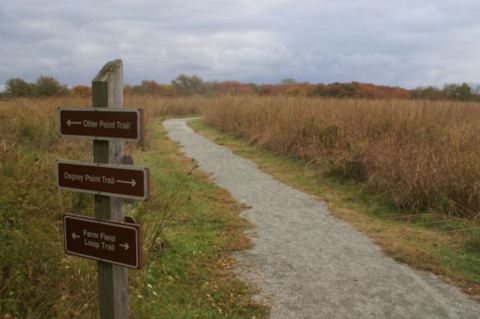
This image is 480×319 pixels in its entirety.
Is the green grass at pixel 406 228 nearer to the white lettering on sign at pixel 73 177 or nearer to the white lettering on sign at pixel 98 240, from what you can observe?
the white lettering on sign at pixel 98 240

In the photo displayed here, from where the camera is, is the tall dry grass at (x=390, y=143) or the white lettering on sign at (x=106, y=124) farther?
the tall dry grass at (x=390, y=143)

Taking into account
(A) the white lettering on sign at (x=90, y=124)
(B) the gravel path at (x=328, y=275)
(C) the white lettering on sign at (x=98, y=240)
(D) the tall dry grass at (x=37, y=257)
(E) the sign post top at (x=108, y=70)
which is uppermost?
(E) the sign post top at (x=108, y=70)

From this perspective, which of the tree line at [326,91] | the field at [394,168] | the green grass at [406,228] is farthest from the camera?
the tree line at [326,91]

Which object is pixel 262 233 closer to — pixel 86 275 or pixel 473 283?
pixel 473 283

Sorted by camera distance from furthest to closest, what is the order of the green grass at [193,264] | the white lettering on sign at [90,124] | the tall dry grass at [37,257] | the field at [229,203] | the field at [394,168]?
the field at [394,168]
the green grass at [193,264]
the field at [229,203]
the tall dry grass at [37,257]
the white lettering on sign at [90,124]

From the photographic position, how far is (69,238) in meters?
2.90

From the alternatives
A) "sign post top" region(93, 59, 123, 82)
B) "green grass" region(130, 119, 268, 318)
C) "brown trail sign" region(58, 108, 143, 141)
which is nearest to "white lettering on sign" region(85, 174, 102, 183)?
"brown trail sign" region(58, 108, 143, 141)

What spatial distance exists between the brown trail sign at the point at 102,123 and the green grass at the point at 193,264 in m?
1.61

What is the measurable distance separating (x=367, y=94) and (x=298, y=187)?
16080 mm

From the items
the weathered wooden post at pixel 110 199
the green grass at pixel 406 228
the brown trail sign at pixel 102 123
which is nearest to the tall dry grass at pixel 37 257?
the weathered wooden post at pixel 110 199

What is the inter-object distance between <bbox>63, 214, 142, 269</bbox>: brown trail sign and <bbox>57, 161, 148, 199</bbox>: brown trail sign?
7.1 inches

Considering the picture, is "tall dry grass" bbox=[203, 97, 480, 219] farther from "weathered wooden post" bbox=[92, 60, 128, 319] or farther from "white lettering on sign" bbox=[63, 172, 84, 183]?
"white lettering on sign" bbox=[63, 172, 84, 183]

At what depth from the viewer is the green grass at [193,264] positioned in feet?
13.0

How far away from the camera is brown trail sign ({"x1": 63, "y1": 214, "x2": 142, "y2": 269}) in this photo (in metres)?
2.66
